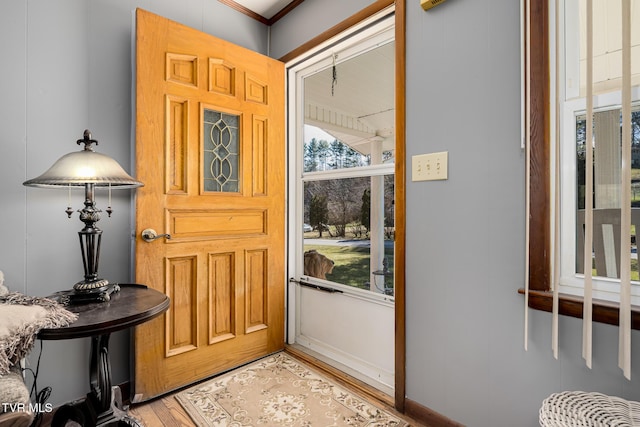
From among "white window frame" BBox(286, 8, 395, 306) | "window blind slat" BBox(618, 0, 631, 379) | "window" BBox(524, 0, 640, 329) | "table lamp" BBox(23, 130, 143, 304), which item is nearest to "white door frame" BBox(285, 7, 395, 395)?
"white window frame" BBox(286, 8, 395, 306)

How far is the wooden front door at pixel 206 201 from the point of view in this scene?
1763 millimetres

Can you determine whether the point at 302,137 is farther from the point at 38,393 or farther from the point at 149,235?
the point at 38,393

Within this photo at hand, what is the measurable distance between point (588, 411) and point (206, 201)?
189 centimetres

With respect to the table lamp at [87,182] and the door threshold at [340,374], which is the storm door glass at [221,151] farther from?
the door threshold at [340,374]

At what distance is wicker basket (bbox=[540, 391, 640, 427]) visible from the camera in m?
0.96

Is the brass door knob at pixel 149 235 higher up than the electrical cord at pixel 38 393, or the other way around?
the brass door knob at pixel 149 235

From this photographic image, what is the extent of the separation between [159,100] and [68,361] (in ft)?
4.66

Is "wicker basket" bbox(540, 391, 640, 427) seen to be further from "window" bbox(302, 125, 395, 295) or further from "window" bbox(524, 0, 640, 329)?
"window" bbox(302, 125, 395, 295)

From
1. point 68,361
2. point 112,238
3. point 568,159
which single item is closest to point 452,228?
point 568,159

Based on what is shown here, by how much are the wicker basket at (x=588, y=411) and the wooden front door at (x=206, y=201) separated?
1636 mm

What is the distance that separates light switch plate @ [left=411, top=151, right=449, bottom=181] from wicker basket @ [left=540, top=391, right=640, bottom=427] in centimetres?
90

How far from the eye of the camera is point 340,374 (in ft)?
6.69

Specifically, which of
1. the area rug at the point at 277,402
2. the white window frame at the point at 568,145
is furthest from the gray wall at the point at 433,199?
the area rug at the point at 277,402

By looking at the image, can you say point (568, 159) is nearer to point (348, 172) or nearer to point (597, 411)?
point (597, 411)
